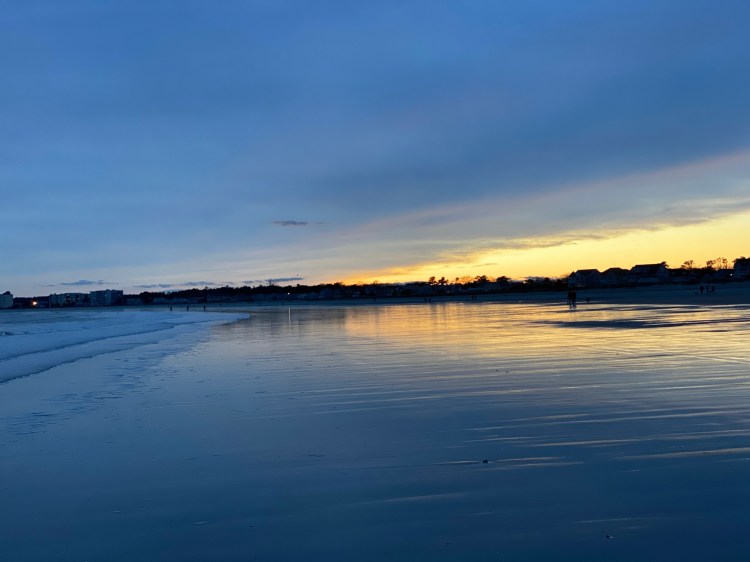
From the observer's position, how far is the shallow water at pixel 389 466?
14.9 feet

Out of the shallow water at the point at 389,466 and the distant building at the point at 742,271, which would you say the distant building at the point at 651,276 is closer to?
the distant building at the point at 742,271

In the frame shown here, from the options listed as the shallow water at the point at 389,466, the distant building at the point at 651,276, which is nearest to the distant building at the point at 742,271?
the distant building at the point at 651,276

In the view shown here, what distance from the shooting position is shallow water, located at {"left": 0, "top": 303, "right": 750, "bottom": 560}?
4.53 meters

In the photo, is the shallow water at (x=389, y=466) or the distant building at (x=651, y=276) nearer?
the shallow water at (x=389, y=466)

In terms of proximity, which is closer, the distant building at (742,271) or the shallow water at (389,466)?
the shallow water at (389,466)

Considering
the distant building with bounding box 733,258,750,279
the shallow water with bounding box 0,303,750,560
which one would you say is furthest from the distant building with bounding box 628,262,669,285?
the shallow water with bounding box 0,303,750,560

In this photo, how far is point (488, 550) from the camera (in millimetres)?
4273

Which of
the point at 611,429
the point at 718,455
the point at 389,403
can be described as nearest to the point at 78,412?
the point at 389,403

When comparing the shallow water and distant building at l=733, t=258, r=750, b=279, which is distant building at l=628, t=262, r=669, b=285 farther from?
the shallow water

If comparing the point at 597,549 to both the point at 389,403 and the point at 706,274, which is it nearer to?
the point at 389,403

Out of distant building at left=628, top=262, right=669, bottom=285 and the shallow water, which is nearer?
the shallow water

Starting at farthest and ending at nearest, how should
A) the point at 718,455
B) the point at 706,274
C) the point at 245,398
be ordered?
the point at 706,274 → the point at 245,398 → the point at 718,455

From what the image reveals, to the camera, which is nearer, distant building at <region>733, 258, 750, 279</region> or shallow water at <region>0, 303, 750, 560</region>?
shallow water at <region>0, 303, 750, 560</region>

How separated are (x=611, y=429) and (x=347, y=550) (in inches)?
181
